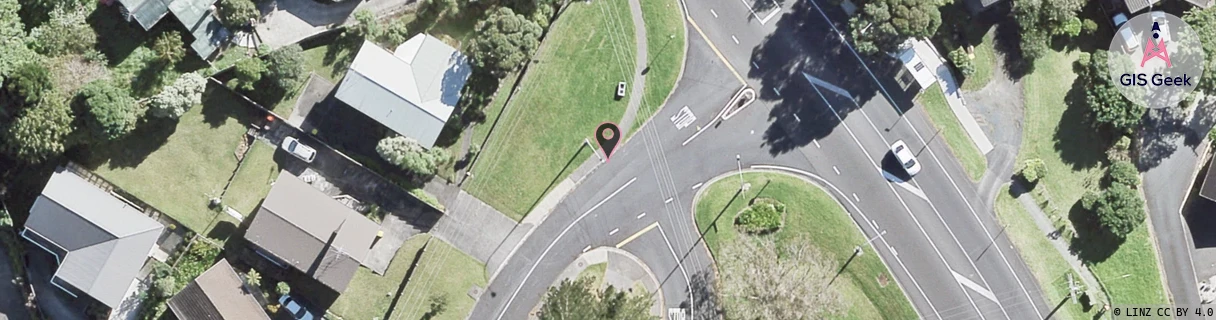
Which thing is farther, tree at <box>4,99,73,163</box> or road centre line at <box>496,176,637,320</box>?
road centre line at <box>496,176,637,320</box>

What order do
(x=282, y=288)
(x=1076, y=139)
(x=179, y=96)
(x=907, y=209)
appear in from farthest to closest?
1. (x=1076, y=139)
2. (x=907, y=209)
3. (x=282, y=288)
4. (x=179, y=96)

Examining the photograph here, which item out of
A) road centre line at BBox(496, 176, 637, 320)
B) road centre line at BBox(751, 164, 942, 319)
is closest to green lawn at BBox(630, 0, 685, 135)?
road centre line at BBox(496, 176, 637, 320)

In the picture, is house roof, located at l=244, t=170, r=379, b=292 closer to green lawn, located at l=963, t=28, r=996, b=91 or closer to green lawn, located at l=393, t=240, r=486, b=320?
green lawn, located at l=393, t=240, r=486, b=320

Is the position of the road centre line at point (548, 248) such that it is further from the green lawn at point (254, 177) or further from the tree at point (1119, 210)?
the tree at point (1119, 210)

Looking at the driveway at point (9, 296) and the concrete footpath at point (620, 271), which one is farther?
the concrete footpath at point (620, 271)

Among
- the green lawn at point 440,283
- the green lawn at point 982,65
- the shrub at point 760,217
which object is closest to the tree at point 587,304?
the green lawn at point 440,283

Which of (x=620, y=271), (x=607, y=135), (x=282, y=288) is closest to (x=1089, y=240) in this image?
(x=620, y=271)

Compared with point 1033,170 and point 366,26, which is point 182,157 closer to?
point 366,26
